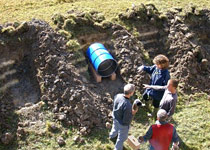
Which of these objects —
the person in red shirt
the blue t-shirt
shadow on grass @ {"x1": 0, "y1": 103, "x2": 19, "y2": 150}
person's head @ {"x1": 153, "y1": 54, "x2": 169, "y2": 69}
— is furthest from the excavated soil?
the person in red shirt

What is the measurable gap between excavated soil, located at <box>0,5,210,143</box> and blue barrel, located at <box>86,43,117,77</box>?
0.27 meters

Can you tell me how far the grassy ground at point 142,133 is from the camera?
24.7 feet

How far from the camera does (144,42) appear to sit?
1141cm

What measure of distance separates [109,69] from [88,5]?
13.1ft

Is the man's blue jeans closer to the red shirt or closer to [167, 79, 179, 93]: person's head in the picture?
the red shirt

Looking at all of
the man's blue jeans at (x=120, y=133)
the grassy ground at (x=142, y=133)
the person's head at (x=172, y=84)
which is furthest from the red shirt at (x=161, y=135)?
the grassy ground at (x=142, y=133)

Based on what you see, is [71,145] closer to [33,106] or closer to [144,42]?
[33,106]

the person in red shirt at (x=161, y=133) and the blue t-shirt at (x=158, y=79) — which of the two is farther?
the blue t-shirt at (x=158, y=79)

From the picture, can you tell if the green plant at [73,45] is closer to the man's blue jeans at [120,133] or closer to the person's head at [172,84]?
the man's blue jeans at [120,133]

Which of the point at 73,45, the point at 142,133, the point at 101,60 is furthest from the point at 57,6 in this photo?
the point at 142,133

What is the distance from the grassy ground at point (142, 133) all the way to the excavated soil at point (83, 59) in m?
0.37

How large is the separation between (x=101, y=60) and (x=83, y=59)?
897 millimetres

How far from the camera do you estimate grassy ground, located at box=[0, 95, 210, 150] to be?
7520mm

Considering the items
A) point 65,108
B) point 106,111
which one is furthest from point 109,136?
point 65,108
